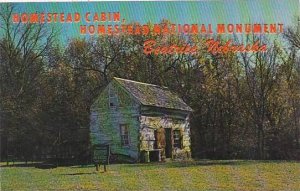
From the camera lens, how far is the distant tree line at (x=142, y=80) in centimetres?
897

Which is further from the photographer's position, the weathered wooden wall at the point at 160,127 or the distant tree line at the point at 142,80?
the weathered wooden wall at the point at 160,127

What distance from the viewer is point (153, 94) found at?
9188 mm

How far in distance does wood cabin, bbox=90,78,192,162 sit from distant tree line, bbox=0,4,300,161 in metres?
0.12

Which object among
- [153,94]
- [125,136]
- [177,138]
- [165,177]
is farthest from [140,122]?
[165,177]

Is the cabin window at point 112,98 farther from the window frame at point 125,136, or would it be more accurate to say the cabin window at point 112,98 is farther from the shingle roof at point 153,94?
the window frame at point 125,136

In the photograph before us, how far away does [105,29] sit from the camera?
28.4 ft

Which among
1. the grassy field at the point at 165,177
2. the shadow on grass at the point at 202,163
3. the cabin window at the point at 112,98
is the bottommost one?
the grassy field at the point at 165,177

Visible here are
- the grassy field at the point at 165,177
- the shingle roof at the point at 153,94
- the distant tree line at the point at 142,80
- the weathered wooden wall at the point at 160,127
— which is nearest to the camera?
the grassy field at the point at 165,177

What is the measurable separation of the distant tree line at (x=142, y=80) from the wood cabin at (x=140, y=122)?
12cm

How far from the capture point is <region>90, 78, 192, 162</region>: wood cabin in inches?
360

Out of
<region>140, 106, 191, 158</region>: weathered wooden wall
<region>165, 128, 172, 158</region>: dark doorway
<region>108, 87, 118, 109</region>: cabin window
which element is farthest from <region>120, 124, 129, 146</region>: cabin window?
<region>165, 128, 172, 158</region>: dark doorway

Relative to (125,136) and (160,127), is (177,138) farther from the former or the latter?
(125,136)

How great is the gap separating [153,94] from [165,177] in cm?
127

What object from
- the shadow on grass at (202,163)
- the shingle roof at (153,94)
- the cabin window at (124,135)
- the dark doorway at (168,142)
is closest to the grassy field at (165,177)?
the shadow on grass at (202,163)
